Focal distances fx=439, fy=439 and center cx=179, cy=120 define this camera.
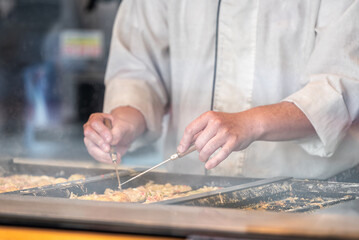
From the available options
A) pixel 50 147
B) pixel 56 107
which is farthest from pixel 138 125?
pixel 56 107

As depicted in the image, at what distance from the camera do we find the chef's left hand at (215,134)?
1.13m

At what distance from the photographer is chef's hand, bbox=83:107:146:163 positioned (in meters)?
1.44

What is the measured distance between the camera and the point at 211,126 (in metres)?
1.12

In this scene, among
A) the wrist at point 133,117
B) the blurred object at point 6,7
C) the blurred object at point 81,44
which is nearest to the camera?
the wrist at point 133,117

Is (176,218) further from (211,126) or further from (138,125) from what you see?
(138,125)

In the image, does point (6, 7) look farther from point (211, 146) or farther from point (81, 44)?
point (211, 146)

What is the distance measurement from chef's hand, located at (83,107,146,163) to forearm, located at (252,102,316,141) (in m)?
0.49

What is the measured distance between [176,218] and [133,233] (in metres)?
0.08

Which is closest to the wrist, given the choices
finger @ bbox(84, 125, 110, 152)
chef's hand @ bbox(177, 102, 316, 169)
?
finger @ bbox(84, 125, 110, 152)

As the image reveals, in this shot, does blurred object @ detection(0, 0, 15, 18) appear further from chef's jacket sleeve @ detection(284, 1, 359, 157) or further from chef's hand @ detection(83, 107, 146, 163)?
chef's jacket sleeve @ detection(284, 1, 359, 157)

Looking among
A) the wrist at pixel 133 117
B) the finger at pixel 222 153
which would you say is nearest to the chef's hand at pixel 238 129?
the finger at pixel 222 153

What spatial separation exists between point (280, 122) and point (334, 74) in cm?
26

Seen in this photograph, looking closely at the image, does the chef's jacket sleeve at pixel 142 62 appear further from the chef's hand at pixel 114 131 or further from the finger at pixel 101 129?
the finger at pixel 101 129

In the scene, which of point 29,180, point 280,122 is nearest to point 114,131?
point 29,180
